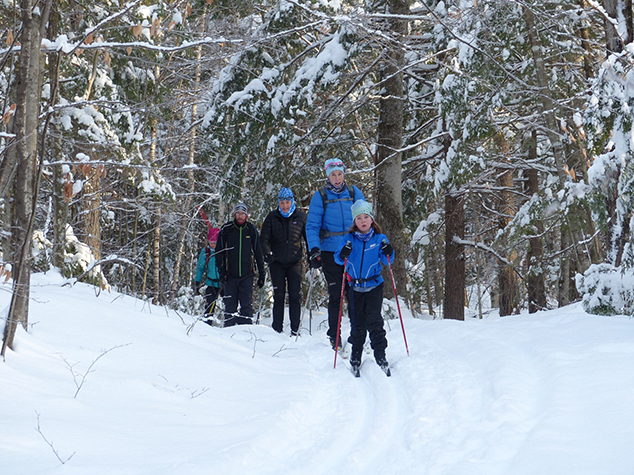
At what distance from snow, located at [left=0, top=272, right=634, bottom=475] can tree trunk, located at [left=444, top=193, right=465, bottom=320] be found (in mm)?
4933

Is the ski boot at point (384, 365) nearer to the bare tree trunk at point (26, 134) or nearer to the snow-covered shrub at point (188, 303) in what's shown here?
the bare tree trunk at point (26, 134)

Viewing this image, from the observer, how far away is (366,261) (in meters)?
5.77

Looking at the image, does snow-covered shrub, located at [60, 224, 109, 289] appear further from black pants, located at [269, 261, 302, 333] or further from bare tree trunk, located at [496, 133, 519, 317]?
bare tree trunk, located at [496, 133, 519, 317]

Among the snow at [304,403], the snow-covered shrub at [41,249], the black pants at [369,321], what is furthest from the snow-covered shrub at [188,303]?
the black pants at [369,321]

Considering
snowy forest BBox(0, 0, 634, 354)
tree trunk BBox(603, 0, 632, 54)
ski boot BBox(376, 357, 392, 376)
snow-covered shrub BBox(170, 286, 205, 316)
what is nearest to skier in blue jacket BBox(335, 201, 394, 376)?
ski boot BBox(376, 357, 392, 376)

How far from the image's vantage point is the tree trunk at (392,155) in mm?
9312

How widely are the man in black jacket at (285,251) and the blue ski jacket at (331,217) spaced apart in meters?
0.99

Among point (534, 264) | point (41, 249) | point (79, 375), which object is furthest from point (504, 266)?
point (79, 375)

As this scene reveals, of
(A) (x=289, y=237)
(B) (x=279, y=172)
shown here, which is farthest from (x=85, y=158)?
(B) (x=279, y=172)

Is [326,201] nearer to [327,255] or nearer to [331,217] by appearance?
[331,217]

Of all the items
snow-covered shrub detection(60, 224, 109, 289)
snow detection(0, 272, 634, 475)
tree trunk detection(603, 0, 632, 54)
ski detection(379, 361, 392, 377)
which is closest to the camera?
snow detection(0, 272, 634, 475)

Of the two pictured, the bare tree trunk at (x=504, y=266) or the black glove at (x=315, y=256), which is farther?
the bare tree trunk at (x=504, y=266)

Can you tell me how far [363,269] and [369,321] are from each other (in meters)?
0.55

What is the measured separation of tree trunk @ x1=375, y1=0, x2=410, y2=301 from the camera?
931 cm
